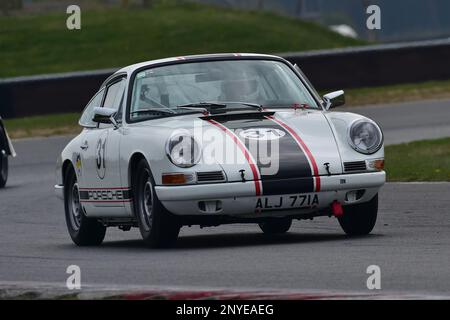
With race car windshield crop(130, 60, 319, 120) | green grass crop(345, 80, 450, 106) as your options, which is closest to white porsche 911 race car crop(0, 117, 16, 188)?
race car windshield crop(130, 60, 319, 120)

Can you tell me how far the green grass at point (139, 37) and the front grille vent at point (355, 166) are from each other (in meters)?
22.5

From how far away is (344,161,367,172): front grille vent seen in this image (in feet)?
31.8

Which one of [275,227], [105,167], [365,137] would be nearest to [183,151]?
[105,167]

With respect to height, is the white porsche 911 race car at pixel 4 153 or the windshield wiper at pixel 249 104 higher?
the windshield wiper at pixel 249 104

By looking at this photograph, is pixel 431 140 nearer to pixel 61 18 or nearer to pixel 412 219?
pixel 412 219

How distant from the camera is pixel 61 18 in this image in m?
37.0

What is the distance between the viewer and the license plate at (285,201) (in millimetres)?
9461

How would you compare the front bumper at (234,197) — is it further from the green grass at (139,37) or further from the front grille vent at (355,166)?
the green grass at (139,37)

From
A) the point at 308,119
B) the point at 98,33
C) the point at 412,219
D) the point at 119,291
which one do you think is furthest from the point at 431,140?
the point at 98,33

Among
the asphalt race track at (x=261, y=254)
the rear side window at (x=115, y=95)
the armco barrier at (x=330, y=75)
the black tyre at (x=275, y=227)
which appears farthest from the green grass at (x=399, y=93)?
the rear side window at (x=115, y=95)

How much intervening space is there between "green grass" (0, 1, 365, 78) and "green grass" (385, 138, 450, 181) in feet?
47.4

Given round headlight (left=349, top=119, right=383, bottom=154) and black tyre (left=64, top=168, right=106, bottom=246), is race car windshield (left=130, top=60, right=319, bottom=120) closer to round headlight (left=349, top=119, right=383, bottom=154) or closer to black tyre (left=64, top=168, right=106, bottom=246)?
round headlight (left=349, top=119, right=383, bottom=154)

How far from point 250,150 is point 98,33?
26608 millimetres
